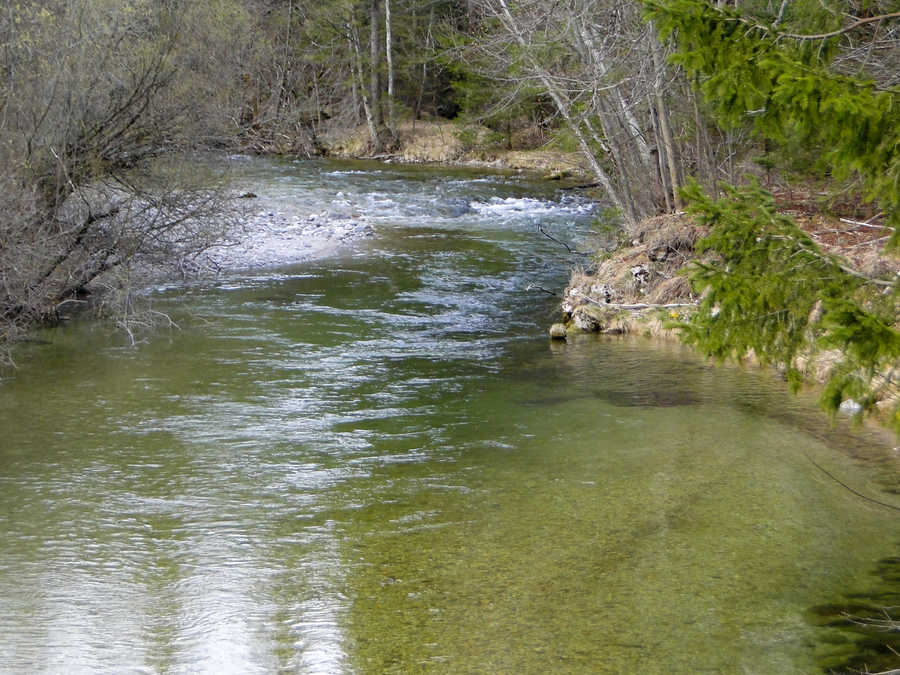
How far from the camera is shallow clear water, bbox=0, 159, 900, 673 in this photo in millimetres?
5605

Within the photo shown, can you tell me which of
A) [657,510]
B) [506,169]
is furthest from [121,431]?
[506,169]

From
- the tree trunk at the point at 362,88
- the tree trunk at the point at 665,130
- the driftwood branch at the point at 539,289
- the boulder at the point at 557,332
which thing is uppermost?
the tree trunk at the point at 362,88

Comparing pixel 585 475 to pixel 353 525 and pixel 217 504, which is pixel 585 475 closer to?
pixel 353 525

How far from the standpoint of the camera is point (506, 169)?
38.2 metres

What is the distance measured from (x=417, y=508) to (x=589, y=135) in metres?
13.1

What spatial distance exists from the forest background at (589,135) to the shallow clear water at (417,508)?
1288 mm

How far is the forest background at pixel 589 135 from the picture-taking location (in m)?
5.17

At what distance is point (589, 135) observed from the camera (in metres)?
19.2

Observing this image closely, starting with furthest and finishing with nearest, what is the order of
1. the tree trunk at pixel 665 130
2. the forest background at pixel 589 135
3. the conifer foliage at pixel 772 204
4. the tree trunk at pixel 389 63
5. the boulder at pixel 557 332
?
the tree trunk at pixel 389 63
the tree trunk at pixel 665 130
the boulder at pixel 557 332
the forest background at pixel 589 135
the conifer foliage at pixel 772 204

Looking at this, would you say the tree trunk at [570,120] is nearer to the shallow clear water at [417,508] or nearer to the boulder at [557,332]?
the boulder at [557,332]

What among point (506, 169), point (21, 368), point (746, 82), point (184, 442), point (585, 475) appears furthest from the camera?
point (506, 169)

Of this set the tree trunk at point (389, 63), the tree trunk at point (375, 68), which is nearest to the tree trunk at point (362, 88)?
the tree trunk at point (375, 68)

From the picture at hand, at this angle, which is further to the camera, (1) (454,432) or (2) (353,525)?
(1) (454,432)

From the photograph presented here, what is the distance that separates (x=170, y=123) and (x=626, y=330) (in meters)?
7.75
